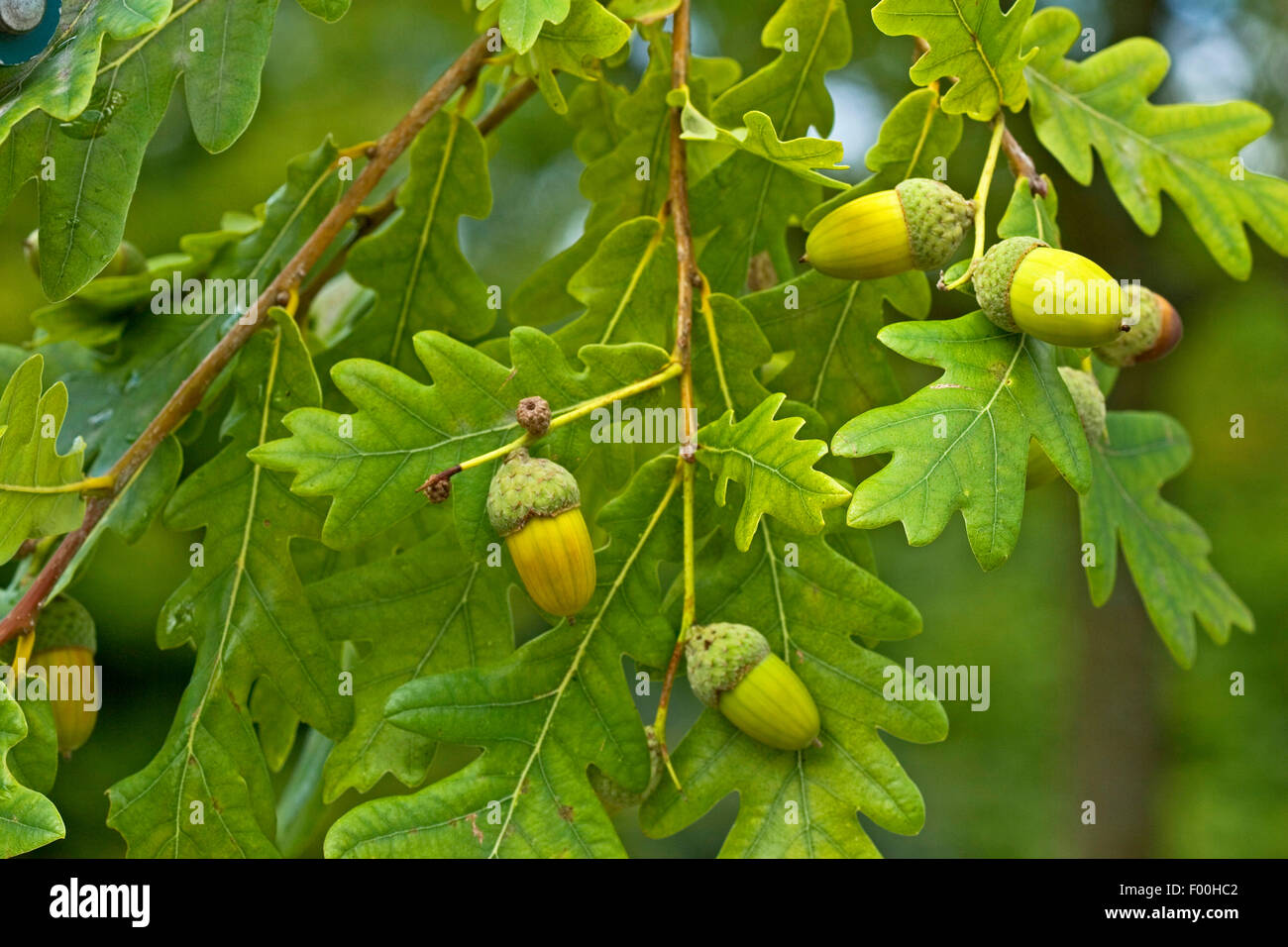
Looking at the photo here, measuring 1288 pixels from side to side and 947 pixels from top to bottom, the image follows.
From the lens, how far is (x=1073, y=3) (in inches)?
151

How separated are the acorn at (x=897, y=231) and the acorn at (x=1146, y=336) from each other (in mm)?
312

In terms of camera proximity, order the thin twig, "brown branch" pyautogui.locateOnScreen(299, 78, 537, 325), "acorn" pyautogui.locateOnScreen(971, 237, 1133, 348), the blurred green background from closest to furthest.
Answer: "acorn" pyautogui.locateOnScreen(971, 237, 1133, 348) → the thin twig → "brown branch" pyautogui.locateOnScreen(299, 78, 537, 325) → the blurred green background

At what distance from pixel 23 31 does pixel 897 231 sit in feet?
2.56

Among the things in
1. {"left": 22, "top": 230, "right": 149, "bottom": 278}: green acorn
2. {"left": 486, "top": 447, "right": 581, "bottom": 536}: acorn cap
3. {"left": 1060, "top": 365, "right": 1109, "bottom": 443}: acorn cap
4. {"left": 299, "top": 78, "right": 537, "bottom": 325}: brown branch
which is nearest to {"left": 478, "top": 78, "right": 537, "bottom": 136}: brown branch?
{"left": 299, "top": 78, "right": 537, "bottom": 325}: brown branch

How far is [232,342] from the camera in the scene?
114 cm

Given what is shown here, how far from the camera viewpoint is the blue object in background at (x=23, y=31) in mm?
936

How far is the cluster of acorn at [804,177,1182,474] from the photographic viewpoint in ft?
2.94

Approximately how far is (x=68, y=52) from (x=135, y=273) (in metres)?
0.55

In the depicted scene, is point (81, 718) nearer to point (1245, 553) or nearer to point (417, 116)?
point (417, 116)

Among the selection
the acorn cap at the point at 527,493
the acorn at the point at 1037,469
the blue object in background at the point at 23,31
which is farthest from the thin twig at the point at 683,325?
the blue object in background at the point at 23,31

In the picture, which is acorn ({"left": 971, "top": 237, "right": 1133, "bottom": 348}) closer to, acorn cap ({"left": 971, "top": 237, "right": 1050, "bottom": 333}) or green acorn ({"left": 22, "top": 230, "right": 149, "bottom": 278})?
acorn cap ({"left": 971, "top": 237, "right": 1050, "bottom": 333})

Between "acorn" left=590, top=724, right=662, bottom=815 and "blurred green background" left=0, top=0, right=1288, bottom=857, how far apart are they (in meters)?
1.89

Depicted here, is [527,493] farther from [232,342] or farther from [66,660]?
[66,660]

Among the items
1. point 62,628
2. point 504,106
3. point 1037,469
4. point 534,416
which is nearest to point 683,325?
point 534,416
